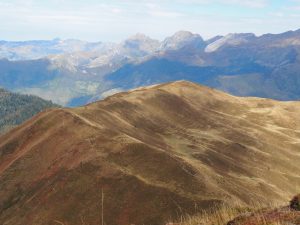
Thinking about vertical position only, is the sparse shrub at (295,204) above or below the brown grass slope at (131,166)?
above

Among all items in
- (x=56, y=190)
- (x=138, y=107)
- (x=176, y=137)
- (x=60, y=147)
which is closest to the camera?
(x=56, y=190)

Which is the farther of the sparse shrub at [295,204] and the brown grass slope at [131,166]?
the brown grass slope at [131,166]

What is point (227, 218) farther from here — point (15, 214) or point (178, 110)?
point (178, 110)

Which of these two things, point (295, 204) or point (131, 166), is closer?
point (295, 204)

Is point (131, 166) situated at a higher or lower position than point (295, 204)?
lower

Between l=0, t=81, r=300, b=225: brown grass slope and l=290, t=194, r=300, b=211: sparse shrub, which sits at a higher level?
l=290, t=194, r=300, b=211: sparse shrub

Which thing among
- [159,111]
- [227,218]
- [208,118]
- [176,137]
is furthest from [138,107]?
[227,218]

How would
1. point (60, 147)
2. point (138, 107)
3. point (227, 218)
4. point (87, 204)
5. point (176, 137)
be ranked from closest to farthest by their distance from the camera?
point (227, 218) < point (87, 204) < point (60, 147) < point (176, 137) < point (138, 107)

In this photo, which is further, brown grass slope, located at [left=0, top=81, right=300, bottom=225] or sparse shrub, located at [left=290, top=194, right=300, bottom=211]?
brown grass slope, located at [left=0, top=81, right=300, bottom=225]
